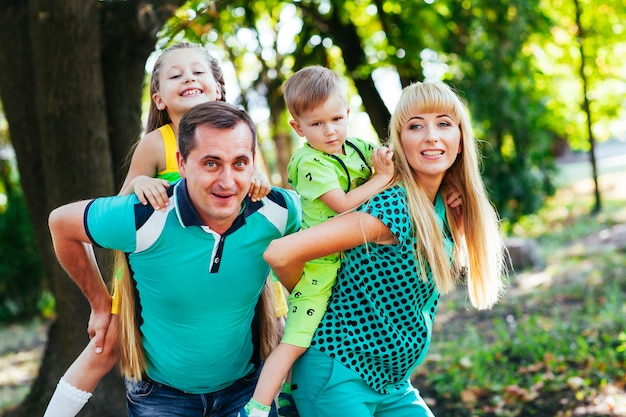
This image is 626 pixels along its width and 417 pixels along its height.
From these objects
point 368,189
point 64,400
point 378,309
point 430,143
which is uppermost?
point 430,143

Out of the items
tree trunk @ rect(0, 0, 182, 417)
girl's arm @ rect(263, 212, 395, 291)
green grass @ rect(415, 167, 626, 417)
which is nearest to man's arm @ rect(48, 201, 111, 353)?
girl's arm @ rect(263, 212, 395, 291)

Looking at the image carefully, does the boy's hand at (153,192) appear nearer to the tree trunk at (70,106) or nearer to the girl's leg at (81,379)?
the girl's leg at (81,379)

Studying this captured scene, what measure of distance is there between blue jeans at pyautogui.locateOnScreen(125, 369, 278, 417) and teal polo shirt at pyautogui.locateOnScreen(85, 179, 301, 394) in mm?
45

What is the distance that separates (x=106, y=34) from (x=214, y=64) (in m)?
1.81

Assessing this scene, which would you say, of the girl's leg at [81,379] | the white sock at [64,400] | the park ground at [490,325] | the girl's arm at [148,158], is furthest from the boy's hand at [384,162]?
the park ground at [490,325]

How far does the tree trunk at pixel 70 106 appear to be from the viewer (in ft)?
14.7

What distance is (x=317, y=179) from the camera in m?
2.90

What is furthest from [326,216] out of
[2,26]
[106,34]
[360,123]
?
[360,123]

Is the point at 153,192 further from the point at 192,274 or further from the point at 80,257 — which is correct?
the point at 80,257

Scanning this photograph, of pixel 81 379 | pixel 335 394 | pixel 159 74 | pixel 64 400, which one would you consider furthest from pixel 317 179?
pixel 64 400

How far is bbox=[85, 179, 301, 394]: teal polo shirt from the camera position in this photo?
104 inches

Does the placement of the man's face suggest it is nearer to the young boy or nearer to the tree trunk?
the young boy

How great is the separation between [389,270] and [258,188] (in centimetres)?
59

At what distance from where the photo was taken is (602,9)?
15.1m
